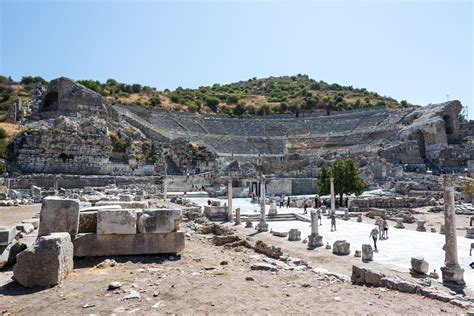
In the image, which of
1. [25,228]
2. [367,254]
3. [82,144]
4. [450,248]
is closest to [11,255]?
[25,228]

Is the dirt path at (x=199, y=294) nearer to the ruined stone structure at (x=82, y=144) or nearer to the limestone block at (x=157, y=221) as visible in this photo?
the limestone block at (x=157, y=221)

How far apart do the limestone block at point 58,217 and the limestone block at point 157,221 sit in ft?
4.74

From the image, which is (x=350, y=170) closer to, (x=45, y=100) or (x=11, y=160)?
(x=11, y=160)

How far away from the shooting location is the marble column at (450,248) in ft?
27.7

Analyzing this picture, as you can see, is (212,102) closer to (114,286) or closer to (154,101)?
(154,101)

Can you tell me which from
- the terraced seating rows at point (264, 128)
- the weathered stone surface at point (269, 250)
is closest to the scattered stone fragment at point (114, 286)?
the weathered stone surface at point (269, 250)

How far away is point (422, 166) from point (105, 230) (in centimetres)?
4749

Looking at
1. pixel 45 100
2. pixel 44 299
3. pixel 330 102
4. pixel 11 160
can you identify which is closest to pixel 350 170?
pixel 44 299

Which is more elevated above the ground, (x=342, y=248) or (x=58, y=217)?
(x=58, y=217)

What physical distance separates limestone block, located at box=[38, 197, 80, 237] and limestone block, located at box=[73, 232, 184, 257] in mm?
370

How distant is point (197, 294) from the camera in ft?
20.0

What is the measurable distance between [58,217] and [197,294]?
395cm

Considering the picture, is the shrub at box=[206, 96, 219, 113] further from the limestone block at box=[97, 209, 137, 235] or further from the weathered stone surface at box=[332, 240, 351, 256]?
the limestone block at box=[97, 209, 137, 235]

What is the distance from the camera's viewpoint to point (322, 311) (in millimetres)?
5586
